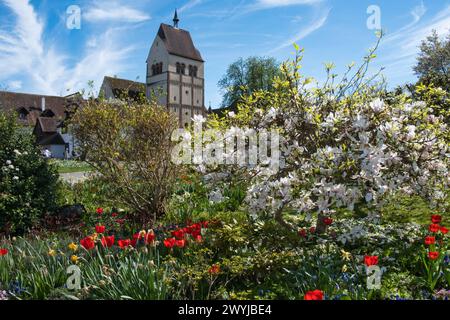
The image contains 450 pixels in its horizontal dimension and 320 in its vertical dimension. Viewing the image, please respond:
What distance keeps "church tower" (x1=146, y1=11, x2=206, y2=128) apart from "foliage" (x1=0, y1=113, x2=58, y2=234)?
39.9m

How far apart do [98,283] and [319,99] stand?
10.9 feet

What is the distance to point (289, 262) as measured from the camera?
14.2 feet

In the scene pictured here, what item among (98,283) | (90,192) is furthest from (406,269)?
(90,192)

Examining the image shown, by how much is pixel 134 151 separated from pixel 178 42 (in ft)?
153

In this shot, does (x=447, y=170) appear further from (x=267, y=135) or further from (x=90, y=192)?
(x=90, y=192)

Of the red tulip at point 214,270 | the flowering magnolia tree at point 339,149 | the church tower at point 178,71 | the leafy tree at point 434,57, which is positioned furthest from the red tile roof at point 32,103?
the red tulip at point 214,270

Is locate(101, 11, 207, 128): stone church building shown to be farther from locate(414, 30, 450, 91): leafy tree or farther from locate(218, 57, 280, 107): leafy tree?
locate(414, 30, 450, 91): leafy tree

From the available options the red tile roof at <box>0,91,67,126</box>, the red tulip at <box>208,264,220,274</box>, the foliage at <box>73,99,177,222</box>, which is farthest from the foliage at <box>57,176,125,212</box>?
the red tile roof at <box>0,91,67,126</box>

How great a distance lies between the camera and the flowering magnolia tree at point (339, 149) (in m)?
4.19

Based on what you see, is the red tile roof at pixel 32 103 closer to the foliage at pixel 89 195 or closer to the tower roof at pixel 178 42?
the tower roof at pixel 178 42

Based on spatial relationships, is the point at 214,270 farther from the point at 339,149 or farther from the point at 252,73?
the point at 252,73

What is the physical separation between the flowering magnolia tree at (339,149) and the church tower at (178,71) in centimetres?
4384
